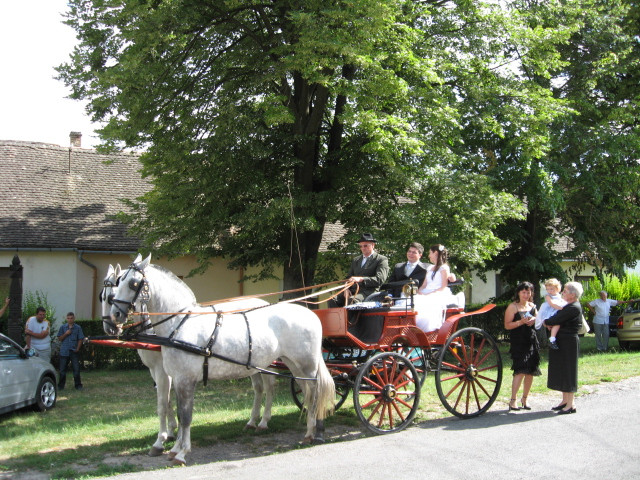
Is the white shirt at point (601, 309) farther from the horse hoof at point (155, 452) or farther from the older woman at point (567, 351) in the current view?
the horse hoof at point (155, 452)

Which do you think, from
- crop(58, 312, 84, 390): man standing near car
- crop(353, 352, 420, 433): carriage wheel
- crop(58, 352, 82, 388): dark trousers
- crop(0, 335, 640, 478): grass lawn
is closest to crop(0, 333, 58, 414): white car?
crop(0, 335, 640, 478): grass lawn

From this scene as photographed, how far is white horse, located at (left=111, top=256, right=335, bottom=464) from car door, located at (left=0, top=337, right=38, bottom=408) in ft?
14.5

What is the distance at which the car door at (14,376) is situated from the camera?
1048 cm

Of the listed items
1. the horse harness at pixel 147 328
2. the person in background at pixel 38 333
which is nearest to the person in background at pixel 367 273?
the horse harness at pixel 147 328

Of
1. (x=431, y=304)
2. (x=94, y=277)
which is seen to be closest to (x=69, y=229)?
(x=94, y=277)

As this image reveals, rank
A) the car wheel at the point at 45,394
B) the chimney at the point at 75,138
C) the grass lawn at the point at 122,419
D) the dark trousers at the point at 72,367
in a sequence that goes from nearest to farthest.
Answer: the grass lawn at the point at 122,419, the car wheel at the point at 45,394, the dark trousers at the point at 72,367, the chimney at the point at 75,138

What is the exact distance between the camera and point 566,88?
18938 mm

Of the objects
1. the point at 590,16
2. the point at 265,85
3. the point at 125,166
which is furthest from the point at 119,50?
the point at 590,16

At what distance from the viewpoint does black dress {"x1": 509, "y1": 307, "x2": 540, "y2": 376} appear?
958 cm

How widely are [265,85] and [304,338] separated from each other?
776cm

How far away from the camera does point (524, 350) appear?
964 cm

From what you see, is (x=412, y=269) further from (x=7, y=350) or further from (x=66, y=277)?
(x=66, y=277)

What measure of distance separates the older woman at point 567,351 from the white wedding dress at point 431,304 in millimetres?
1568

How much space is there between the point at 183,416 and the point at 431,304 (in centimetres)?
374
